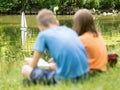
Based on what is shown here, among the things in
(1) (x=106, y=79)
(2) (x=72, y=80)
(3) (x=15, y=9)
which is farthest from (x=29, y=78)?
(3) (x=15, y=9)

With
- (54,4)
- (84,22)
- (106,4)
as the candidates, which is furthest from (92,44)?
(106,4)

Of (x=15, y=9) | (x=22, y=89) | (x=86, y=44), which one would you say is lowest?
(x=15, y=9)

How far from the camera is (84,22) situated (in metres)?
6.64

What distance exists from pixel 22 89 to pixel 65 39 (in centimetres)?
90

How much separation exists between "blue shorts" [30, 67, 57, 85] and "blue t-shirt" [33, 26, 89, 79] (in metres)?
0.15

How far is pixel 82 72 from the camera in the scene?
6246mm

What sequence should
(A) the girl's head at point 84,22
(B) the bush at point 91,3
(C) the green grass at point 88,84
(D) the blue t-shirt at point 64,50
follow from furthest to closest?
(B) the bush at point 91,3 < (A) the girl's head at point 84,22 < (D) the blue t-shirt at point 64,50 < (C) the green grass at point 88,84

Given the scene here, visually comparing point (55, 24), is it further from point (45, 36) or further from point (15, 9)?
point (15, 9)

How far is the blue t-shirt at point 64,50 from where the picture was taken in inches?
243

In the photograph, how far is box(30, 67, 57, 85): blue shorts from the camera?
6320mm

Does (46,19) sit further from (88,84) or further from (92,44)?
(88,84)

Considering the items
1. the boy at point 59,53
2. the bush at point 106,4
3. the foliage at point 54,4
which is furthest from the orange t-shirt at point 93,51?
the bush at point 106,4

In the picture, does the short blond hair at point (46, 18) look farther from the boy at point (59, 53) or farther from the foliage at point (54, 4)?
the foliage at point (54, 4)

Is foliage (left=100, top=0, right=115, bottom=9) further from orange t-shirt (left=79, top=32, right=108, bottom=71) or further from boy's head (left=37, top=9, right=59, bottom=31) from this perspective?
boy's head (left=37, top=9, right=59, bottom=31)
